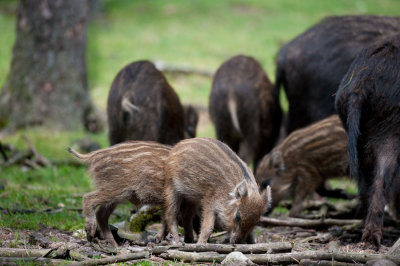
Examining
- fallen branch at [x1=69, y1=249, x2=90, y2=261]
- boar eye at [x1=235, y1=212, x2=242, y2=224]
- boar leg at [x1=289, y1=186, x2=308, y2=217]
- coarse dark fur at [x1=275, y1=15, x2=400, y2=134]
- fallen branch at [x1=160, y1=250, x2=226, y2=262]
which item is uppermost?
coarse dark fur at [x1=275, y1=15, x2=400, y2=134]

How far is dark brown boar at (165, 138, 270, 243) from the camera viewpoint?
14.8 feet

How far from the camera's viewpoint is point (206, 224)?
455cm

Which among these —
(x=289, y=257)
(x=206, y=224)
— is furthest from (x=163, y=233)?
(x=289, y=257)

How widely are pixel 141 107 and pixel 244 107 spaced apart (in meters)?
1.33

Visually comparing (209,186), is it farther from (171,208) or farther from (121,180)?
(121,180)

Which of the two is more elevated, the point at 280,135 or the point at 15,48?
the point at 15,48

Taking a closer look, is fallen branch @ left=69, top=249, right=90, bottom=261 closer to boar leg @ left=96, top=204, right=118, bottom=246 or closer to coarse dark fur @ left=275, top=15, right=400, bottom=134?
boar leg @ left=96, top=204, right=118, bottom=246

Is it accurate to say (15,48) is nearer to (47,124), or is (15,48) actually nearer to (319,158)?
(47,124)

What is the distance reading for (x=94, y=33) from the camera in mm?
17984

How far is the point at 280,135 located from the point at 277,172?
1.42m

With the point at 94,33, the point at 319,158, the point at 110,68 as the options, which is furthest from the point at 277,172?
the point at 94,33

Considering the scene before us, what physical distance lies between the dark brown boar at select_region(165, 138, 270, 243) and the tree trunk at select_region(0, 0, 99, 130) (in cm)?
563

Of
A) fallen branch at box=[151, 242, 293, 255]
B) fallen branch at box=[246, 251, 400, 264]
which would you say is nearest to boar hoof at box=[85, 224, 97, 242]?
fallen branch at box=[151, 242, 293, 255]

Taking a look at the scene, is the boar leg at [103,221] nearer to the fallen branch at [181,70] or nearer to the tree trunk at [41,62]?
the tree trunk at [41,62]
